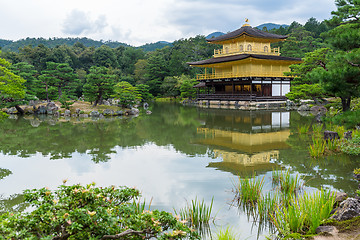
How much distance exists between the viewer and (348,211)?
4148mm

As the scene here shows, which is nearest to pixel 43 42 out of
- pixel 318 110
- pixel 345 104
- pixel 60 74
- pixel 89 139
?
pixel 60 74

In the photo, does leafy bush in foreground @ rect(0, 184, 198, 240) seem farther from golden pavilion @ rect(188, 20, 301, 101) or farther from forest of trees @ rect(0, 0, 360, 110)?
golden pavilion @ rect(188, 20, 301, 101)

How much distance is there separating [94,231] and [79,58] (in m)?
50.6

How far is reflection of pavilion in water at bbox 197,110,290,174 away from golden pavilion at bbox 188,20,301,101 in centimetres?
1276

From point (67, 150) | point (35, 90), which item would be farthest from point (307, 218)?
point (35, 90)

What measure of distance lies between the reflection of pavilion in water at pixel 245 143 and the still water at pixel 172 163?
3 centimetres

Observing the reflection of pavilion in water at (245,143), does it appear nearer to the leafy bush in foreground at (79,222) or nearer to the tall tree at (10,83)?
the leafy bush in foreground at (79,222)

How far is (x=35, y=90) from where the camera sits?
25.9 metres

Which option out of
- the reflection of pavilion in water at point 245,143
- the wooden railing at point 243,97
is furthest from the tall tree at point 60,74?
the reflection of pavilion in water at point 245,143

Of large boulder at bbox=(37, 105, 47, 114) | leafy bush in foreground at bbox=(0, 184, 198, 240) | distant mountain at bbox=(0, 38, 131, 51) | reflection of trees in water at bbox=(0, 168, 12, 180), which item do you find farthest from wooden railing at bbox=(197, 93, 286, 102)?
distant mountain at bbox=(0, 38, 131, 51)

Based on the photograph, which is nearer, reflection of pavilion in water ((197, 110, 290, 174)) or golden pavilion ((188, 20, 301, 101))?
reflection of pavilion in water ((197, 110, 290, 174))

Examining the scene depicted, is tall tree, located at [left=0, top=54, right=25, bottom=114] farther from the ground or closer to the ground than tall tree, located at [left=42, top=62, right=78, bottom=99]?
closer to the ground

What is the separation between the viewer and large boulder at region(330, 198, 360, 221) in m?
4.13

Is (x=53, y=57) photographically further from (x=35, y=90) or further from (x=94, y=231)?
(x=94, y=231)
